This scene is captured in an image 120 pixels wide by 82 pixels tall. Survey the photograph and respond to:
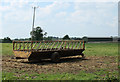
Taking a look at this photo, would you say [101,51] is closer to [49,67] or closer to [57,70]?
[49,67]

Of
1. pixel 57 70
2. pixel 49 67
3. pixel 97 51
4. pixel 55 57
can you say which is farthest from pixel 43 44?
pixel 97 51

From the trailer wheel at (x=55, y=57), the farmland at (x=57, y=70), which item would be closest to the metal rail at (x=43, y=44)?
the trailer wheel at (x=55, y=57)

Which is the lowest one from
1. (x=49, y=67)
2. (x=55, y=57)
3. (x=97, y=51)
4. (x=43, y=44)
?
(x=97, y=51)

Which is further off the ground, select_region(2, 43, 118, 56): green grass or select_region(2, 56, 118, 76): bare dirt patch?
select_region(2, 56, 118, 76): bare dirt patch

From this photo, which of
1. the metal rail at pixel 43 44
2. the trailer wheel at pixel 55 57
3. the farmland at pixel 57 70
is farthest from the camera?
the trailer wheel at pixel 55 57

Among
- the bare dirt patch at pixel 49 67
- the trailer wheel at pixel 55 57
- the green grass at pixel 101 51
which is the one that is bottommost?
the green grass at pixel 101 51

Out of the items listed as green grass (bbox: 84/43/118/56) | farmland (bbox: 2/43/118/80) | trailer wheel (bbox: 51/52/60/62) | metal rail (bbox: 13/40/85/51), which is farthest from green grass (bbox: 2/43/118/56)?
trailer wheel (bbox: 51/52/60/62)

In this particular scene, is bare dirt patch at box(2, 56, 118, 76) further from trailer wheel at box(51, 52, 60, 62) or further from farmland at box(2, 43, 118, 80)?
trailer wheel at box(51, 52, 60, 62)

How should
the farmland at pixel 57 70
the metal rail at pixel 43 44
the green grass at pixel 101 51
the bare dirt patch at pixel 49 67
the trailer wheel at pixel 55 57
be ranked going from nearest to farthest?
the farmland at pixel 57 70 < the bare dirt patch at pixel 49 67 < the metal rail at pixel 43 44 < the trailer wheel at pixel 55 57 < the green grass at pixel 101 51

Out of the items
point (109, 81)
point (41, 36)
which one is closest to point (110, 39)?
point (41, 36)

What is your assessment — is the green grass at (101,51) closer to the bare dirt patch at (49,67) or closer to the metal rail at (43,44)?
the metal rail at (43,44)

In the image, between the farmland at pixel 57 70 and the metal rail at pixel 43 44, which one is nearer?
the farmland at pixel 57 70

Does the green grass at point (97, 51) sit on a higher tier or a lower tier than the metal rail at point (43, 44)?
lower

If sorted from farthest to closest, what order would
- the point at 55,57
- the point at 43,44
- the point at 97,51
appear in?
1. the point at 97,51
2. the point at 43,44
3. the point at 55,57
